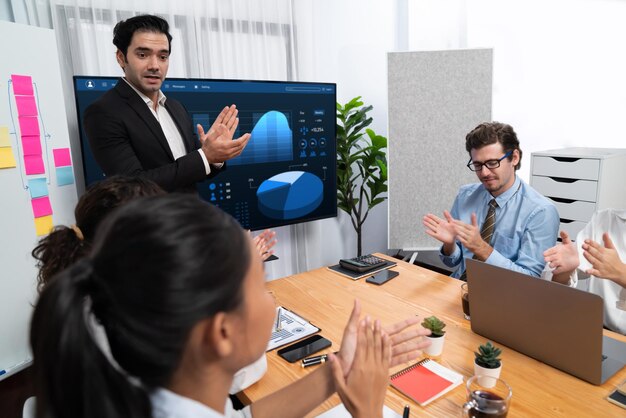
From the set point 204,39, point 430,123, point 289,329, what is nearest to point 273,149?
point 204,39

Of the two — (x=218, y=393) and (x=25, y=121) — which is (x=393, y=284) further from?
(x=25, y=121)

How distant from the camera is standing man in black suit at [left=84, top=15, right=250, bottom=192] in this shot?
1.88 m

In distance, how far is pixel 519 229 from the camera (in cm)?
198

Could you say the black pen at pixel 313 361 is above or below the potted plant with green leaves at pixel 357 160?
below

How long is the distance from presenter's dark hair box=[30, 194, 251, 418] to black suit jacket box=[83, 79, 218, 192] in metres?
1.30

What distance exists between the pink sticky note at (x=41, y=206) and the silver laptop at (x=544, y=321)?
181 centimetres

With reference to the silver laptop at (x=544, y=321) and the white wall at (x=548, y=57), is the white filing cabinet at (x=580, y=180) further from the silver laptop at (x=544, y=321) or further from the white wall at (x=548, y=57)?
the silver laptop at (x=544, y=321)

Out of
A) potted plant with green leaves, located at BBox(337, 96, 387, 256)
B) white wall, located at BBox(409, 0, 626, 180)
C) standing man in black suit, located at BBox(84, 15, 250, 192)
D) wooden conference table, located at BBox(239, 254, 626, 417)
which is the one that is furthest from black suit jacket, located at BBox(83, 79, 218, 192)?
white wall, located at BBox(409, 0, 626, 180)

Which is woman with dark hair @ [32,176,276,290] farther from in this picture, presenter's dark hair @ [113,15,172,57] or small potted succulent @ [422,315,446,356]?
presenter's dark hair @ [113,15,172,57]

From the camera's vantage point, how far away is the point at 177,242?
0.57 m

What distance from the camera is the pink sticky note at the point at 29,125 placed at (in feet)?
6.13

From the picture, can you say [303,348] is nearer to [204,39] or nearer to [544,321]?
[544,321]

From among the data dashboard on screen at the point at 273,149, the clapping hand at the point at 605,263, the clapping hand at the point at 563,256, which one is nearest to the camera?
the clapping hand at the point at 605,263

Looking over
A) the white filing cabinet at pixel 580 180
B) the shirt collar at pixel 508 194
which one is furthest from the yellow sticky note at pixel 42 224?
the white filing cabinet at pixel 580 180
